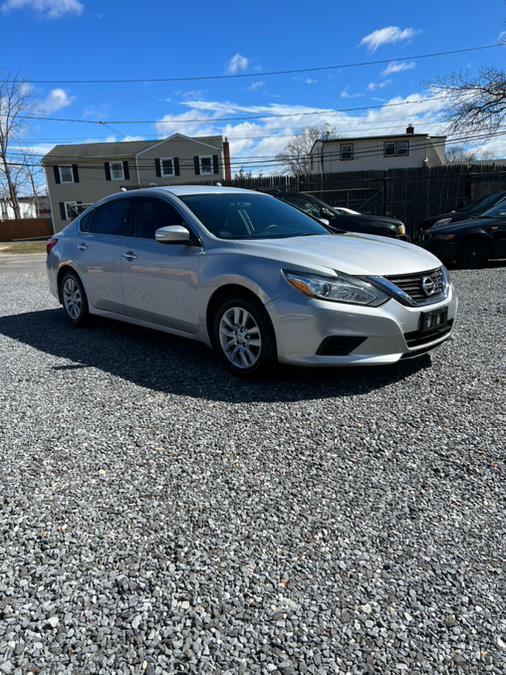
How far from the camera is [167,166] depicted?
4162 cm

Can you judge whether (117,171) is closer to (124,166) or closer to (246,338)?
(124,166)

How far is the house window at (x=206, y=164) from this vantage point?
136 feet

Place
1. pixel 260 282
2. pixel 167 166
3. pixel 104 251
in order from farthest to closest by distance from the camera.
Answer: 1. pixel 167 166
2. pixel 104 251
3. pixel 260 282

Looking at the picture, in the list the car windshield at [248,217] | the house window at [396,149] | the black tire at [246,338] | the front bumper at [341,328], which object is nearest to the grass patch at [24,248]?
the car windshield at [248,217]

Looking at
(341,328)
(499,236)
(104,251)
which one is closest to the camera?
(341,328)

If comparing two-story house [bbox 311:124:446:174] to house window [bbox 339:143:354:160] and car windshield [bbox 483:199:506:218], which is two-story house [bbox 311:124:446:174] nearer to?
house window [bbox 339:143:354:160]

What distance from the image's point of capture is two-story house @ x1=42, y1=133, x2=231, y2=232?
4131 centimetres

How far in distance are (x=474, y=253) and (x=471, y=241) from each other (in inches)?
10.2

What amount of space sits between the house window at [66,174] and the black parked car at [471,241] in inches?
1511

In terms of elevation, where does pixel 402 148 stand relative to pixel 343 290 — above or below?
above

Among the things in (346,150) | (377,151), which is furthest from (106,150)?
(377,151)

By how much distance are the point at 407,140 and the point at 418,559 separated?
47.4m

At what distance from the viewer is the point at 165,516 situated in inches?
98.0

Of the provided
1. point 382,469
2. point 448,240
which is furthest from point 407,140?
point 382,469
